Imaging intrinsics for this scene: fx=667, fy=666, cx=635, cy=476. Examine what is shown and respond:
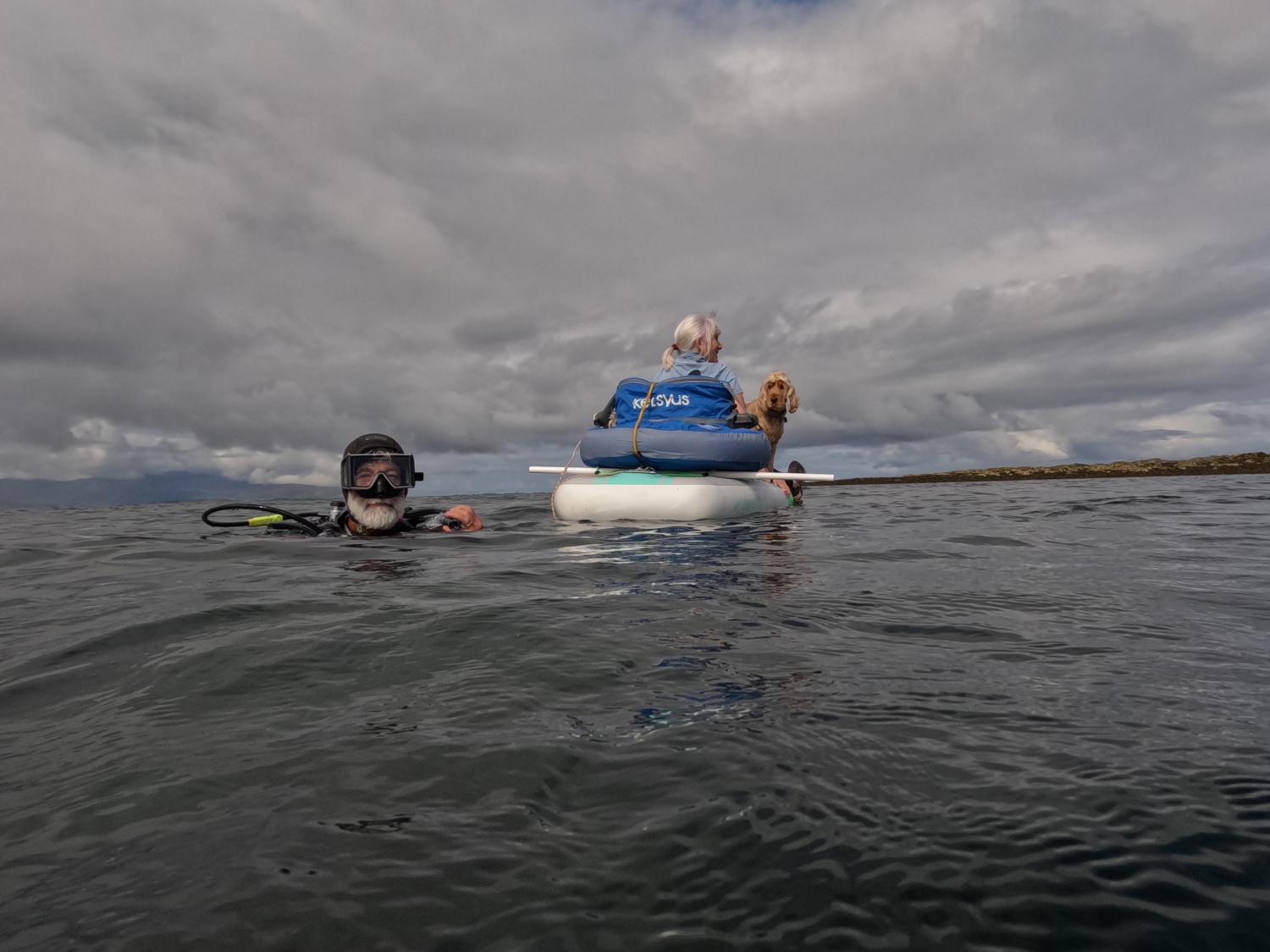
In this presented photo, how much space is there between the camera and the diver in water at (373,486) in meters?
7.61

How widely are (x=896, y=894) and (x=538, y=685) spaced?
1.64m

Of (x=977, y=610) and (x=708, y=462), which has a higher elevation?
(x=708, y=462)

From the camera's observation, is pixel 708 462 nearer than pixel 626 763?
No

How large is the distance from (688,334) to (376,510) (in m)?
5.42

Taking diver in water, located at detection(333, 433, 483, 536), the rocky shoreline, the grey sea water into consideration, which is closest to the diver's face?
diver in water, located at detection(333, 433, 483, 536)

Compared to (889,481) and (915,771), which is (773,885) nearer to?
(915,771)

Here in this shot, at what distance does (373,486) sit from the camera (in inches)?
301

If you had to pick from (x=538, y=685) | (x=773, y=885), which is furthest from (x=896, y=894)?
(x=538, y=685)

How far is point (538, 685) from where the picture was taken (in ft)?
8.93

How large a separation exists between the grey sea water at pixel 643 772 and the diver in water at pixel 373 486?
3.22 metres

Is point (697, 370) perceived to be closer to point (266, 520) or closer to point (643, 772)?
Result: point (266, 520)

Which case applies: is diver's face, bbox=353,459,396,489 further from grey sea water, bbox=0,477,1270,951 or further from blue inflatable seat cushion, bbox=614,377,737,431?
blue inflatable seat cushion, bbox=614,377,737,431

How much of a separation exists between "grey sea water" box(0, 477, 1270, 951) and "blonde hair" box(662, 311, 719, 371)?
6.64 meters

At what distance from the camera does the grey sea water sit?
4.44ft
